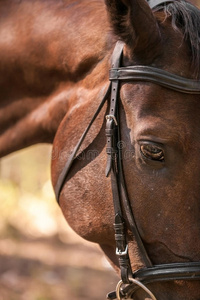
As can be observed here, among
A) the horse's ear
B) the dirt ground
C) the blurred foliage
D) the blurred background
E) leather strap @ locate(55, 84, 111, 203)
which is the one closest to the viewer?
the horse's ear

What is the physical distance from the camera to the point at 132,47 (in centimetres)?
253

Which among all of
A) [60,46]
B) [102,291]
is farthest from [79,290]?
[60,46]

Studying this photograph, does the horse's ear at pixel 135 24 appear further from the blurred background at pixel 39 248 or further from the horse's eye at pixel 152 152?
the blurred background at pixel 39 248

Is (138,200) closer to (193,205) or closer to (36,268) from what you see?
(193,205)

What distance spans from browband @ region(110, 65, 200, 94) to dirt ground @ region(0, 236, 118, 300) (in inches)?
145

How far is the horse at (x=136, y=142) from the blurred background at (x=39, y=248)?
113 inches

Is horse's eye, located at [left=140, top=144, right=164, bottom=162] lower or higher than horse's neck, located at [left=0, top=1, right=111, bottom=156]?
lower

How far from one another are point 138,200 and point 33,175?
831cm

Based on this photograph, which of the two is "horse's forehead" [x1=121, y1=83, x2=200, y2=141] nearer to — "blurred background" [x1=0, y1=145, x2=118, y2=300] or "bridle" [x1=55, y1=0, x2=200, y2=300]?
"bridle" [x1=55, y1=0, x2=200, y2=300]

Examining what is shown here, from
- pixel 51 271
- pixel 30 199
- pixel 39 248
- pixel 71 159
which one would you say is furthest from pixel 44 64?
pixel 30 199

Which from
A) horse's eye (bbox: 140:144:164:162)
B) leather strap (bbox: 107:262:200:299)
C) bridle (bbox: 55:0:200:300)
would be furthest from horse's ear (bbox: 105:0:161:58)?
leather strap (bbox: 107:262:200:299)

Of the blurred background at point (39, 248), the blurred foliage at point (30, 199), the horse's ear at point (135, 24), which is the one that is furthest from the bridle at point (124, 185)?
the blurred foliage at point (30, 199)

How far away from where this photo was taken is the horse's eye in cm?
242

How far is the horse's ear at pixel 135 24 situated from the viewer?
239 centimetres
